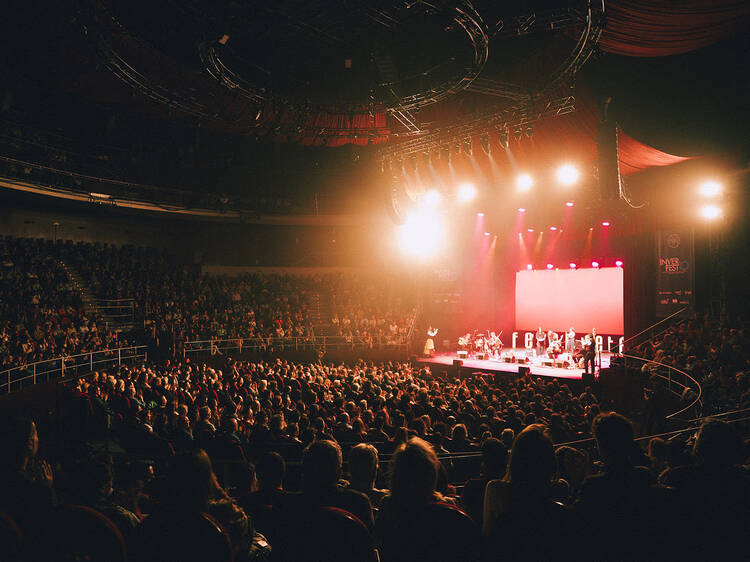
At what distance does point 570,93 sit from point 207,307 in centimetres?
1594

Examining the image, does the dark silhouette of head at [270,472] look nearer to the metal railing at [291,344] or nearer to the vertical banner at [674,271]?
the metal railing at [291,344]

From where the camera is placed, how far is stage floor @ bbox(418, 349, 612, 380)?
594 inches

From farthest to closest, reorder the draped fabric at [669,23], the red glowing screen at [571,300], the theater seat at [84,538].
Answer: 1. the red glowing screen at [571,300]
2. the draped fabric at [669,23]
3. the theater seat at [84,538]

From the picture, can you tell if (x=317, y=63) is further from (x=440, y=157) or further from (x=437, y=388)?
(x=437, y=388)

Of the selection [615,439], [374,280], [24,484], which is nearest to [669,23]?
[615,439]

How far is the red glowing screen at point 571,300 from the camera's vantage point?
19.6 meters

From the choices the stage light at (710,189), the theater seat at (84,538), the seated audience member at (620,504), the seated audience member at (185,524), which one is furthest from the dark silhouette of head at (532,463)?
the stage light at (710,189)

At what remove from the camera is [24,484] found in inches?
104

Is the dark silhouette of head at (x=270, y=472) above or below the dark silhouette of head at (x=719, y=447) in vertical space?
below

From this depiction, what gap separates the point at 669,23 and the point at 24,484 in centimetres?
882

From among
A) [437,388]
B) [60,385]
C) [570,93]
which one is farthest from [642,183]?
[60,385]

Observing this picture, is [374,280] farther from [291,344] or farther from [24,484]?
[24,484]

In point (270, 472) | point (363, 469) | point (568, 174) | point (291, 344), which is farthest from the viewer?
point (291, 344)

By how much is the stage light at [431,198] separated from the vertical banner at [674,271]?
7.71 m
